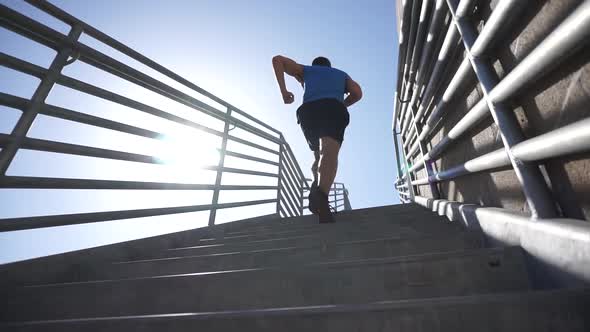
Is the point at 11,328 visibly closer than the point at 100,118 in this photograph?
Yes

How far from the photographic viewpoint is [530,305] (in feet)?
1.22

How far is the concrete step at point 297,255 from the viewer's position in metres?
0.82

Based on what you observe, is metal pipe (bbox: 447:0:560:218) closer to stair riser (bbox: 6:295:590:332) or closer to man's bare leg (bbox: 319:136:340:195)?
stair riser (bbox: 6:295:590:332)

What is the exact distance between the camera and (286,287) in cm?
65

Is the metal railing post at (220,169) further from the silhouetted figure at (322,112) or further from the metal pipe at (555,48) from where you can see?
the metal pipe at (555,48)

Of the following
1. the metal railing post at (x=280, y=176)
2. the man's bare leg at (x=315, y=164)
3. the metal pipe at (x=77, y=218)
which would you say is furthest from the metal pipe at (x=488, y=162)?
the metal railing post at (x=280, y=176)

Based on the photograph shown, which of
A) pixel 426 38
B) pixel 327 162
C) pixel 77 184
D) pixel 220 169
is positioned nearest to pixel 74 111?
pixel 77 184

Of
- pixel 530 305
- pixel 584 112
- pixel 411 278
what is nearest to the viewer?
pixel 530 305

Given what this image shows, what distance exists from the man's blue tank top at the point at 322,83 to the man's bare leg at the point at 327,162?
0.33m

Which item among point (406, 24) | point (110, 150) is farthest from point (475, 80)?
point (110, 150)

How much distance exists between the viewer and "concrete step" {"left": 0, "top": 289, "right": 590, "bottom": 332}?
0.36 metres

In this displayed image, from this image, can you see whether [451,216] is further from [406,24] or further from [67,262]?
[67,262]

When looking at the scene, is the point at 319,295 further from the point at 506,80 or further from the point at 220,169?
the point at 220,169

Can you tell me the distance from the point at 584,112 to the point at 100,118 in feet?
5.68
